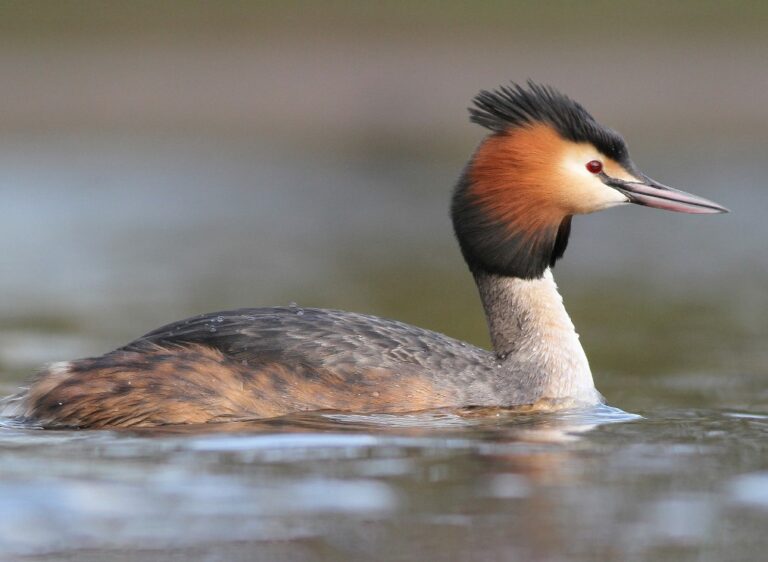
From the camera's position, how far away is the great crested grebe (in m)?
8.19

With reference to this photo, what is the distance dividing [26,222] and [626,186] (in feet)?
36.9

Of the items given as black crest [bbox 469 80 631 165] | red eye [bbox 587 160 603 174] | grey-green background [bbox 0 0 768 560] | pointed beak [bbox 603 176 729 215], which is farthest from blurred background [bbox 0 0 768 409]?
black crest [bbox 469 80 631 165]

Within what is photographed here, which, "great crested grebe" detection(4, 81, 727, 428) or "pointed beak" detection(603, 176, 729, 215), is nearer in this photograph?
"great crested grebe" detection(4, 81, 727, 428)

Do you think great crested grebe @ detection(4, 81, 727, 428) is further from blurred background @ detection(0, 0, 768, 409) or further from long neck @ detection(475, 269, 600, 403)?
blurred background @ detection(0, 0, 768, 409)

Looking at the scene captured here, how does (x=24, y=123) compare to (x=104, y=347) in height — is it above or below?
above

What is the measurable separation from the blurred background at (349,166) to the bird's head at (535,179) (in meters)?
1.08

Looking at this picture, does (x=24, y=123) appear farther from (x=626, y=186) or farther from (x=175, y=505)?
A: (x=175, y=505)

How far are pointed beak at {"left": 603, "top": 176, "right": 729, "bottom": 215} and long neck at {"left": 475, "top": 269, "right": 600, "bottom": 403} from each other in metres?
0.62

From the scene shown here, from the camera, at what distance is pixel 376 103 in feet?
89.5

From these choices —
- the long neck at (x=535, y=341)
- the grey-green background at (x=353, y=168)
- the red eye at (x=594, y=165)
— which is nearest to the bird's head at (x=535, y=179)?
the red eye at (x=594, y=165)

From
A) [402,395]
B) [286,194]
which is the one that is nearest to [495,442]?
[402,395]

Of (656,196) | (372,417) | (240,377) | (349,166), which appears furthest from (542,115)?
(349,166)

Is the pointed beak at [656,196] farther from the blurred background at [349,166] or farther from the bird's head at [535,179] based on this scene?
the blurred background at [349,166]

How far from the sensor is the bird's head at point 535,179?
29.5 feet
